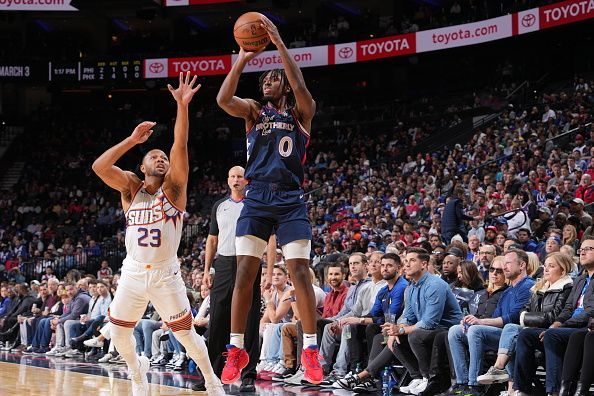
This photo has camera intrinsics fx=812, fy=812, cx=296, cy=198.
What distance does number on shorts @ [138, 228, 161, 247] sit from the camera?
244 inches

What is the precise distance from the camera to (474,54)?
2700cm

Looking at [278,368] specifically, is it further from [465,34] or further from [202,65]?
[202,65]

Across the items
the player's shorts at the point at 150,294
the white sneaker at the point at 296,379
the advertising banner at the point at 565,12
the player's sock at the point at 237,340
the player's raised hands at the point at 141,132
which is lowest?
the white sneaker at the point at 296,379

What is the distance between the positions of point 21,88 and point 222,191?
485 inches

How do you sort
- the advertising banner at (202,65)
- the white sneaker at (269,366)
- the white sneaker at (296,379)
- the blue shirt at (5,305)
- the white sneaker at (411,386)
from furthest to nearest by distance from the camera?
the advertising banner at (202,65) < the blue shirt at (5,305) < the white sneaker at (269,366) < the white sneaker at (296,379) < the white sneaker at (411,386)

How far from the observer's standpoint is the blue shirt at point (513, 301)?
763 cm

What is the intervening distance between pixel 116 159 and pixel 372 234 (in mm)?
9605

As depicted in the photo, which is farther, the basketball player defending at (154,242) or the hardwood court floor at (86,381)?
the hardwood court floor at (86,381)

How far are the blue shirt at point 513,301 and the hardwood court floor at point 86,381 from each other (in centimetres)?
172

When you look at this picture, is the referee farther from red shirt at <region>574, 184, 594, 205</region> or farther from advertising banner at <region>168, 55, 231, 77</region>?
advertising banner at <region>168, 55, 231, 77</region>

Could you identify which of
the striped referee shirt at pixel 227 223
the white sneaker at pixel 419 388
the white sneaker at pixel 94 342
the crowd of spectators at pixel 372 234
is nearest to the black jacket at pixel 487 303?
the crowd of spectators at pixel 372 234

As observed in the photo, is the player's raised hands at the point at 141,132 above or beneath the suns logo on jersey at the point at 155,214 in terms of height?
above

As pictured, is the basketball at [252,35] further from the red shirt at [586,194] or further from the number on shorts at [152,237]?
the red shirt at [586,194]

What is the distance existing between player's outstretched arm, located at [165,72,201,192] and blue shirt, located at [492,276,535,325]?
3.36 metres
